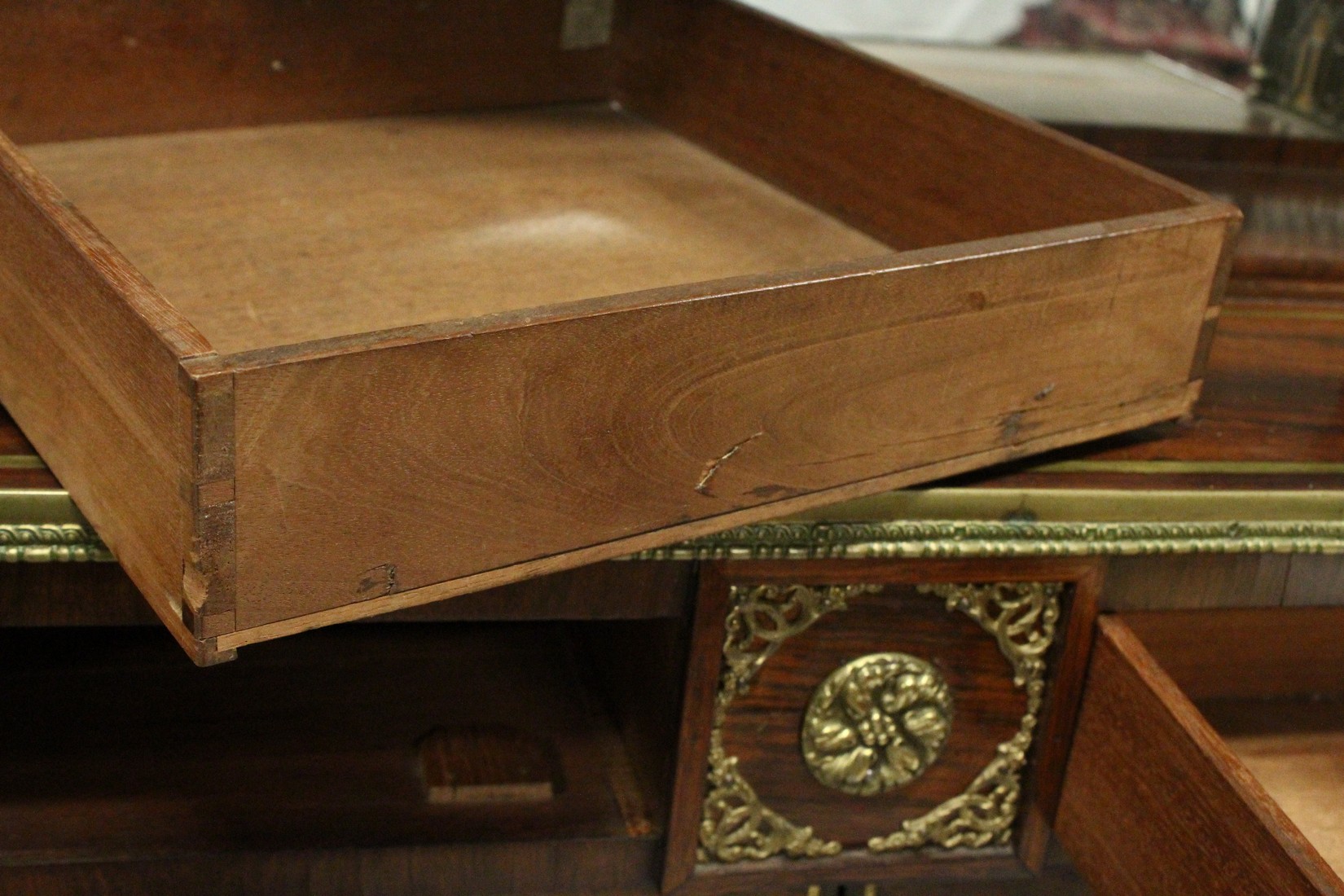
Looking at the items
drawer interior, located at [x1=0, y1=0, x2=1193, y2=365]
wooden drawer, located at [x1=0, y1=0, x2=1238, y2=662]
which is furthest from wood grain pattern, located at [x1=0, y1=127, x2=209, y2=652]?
drawer interior, located at [x1=0, y1=0, x2=1193, y2=365]

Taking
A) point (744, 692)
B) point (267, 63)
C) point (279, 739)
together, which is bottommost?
point (279, 739)

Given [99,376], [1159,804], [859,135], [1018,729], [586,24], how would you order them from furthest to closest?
[586,24], [859,135], [1018,729], [1159,804], [99,376]

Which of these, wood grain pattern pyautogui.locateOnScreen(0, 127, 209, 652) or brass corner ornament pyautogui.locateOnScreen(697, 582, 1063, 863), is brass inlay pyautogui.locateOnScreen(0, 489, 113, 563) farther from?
brass corner ornament pyautogui.locateOnScreen(697, 582, 1063, 863)

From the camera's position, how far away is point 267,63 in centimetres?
118

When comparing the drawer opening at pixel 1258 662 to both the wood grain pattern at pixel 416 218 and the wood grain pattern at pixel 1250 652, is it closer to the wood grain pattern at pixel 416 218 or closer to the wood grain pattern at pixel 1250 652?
the wood grain pattern at pixel 1250 652

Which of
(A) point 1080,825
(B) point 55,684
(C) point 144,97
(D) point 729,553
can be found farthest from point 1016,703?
(C) point 144,97

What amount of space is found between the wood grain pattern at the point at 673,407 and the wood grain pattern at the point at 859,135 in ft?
0.33

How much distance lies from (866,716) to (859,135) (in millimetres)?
382

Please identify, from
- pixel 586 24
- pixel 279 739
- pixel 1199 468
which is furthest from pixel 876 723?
pixel 586 24

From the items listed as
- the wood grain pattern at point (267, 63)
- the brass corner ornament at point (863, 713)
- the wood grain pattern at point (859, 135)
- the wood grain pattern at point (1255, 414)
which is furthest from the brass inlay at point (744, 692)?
the wood grain pattern at point (267, 63)

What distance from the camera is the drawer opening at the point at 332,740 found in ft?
3.02

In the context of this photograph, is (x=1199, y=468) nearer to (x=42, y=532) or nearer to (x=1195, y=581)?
(x=1195, y=581)

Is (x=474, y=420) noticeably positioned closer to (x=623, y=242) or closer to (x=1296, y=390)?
(x=623, y=242)

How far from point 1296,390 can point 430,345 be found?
60cm
